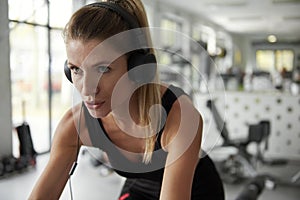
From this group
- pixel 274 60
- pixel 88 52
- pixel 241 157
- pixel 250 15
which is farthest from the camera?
pixel 274 60

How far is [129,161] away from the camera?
1.55 feet

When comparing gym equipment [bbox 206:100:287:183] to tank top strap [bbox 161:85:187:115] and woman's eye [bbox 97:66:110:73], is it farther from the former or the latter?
woman's eye [bbox 97:66:110:73]

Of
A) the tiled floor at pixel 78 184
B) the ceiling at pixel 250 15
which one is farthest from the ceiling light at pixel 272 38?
the tiled floor at pixel 78 184

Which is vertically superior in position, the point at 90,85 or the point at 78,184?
the point at 90,85

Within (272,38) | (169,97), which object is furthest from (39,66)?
(272,38)

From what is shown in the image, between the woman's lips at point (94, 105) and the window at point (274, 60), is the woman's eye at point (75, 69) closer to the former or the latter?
the woman's lips at point (94, 105)

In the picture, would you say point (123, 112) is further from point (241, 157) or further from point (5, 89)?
point (241, 157)

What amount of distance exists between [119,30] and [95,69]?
0.06 m

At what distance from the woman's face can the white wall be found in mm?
89

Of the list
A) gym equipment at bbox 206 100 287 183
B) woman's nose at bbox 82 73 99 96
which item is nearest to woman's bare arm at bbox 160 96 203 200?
woman's nose at bbox 82 73 99 96

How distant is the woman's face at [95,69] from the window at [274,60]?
2524 millimetres

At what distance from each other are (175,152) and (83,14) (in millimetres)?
186

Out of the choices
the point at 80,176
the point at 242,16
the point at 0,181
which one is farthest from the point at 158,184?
the point at 242,16

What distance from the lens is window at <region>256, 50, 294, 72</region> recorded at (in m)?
2.80
